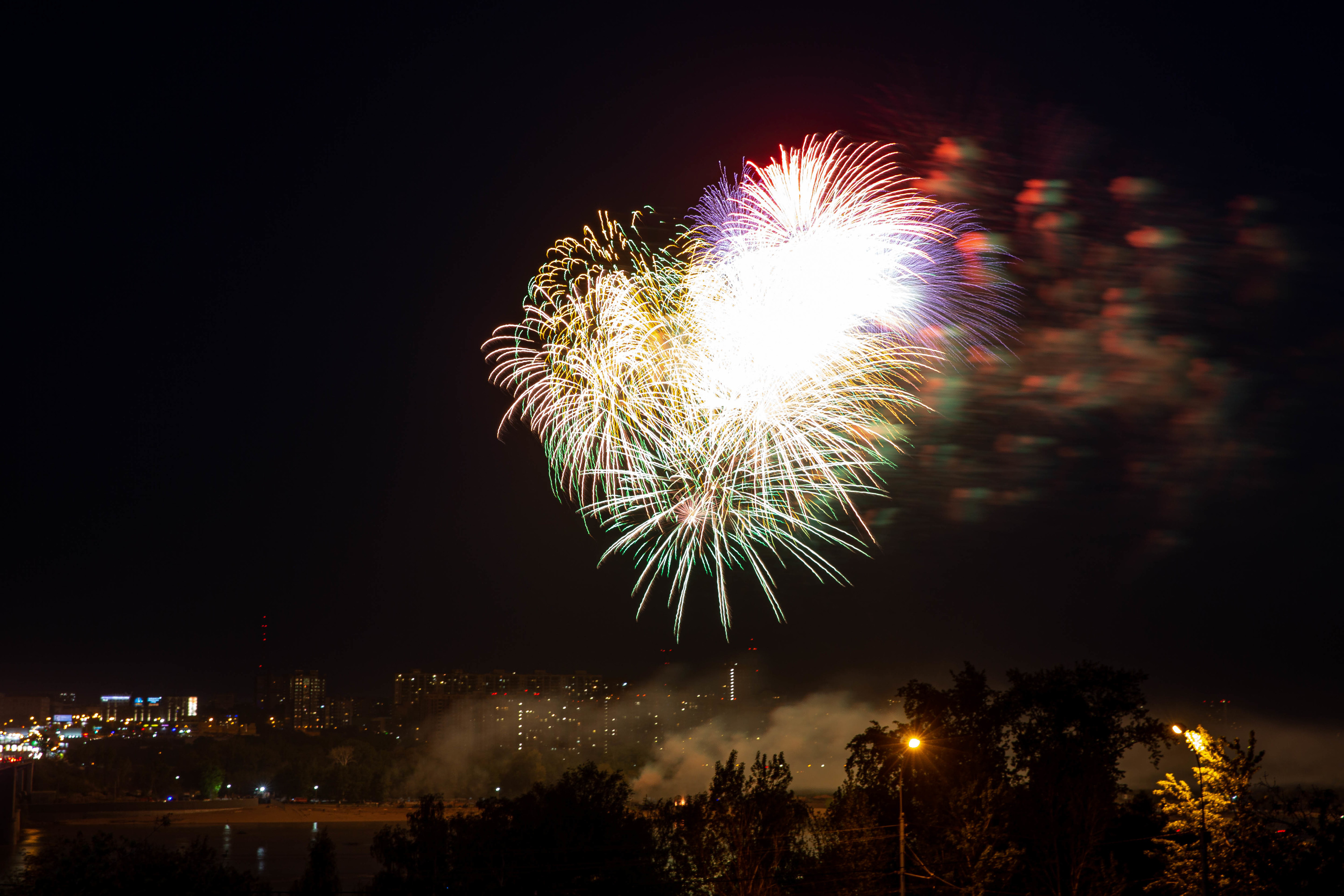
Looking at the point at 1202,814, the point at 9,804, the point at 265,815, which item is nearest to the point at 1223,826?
the point at 1202,814

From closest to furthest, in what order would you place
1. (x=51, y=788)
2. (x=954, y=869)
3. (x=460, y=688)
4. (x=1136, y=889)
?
(x=954, y=869)
(x=1136, y=889)
(x=51, y=788)
(x=460, y=688)

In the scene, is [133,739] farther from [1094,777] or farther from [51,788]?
[1094,777]

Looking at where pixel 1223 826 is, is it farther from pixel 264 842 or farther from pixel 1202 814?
pixel 264 842

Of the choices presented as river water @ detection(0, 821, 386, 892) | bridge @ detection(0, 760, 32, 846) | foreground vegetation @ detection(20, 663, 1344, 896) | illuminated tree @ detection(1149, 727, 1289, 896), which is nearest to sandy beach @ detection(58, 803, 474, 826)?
river water @ detection(0, 821, 386, 892)

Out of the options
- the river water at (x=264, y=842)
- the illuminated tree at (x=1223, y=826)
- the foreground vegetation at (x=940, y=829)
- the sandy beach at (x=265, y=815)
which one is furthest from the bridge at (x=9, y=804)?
the illuminated tree at (x=1223, y=826)

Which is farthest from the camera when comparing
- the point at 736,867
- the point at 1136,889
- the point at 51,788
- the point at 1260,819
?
the point at 51,788

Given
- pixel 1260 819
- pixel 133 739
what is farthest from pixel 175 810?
pixel 1260 819

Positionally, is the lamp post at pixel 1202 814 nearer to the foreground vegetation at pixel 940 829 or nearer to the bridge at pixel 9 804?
the foreground vegetation at pixel 940 829
